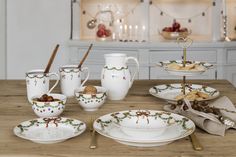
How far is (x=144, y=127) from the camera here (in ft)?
4.81

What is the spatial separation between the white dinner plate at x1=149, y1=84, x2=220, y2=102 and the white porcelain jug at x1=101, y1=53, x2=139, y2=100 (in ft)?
0.48

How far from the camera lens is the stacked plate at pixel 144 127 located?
134 cm

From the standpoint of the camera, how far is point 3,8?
374 centimetres

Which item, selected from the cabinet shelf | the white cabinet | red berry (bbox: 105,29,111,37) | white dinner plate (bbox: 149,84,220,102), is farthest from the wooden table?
the cabinet shelf

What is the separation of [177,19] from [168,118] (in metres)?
2.53

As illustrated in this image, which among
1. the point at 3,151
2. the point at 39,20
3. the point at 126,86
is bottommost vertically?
the point at 3,151

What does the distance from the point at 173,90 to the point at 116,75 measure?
0.32 metres

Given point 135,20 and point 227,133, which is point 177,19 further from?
point 227,133

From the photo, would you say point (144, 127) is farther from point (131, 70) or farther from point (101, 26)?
point (101, 26)

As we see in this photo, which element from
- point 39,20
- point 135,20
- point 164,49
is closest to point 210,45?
point 164,49

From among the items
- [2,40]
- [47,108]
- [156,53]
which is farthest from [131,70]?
[47,108]

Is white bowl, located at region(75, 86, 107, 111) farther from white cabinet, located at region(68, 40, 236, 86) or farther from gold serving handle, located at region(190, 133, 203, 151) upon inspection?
white cabinet, located at region(68, 40, 236, 86)

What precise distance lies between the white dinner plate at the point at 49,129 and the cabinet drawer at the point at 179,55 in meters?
2.14

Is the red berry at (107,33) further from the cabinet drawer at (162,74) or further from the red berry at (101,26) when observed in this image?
the cabinet drawer at (162,74)
